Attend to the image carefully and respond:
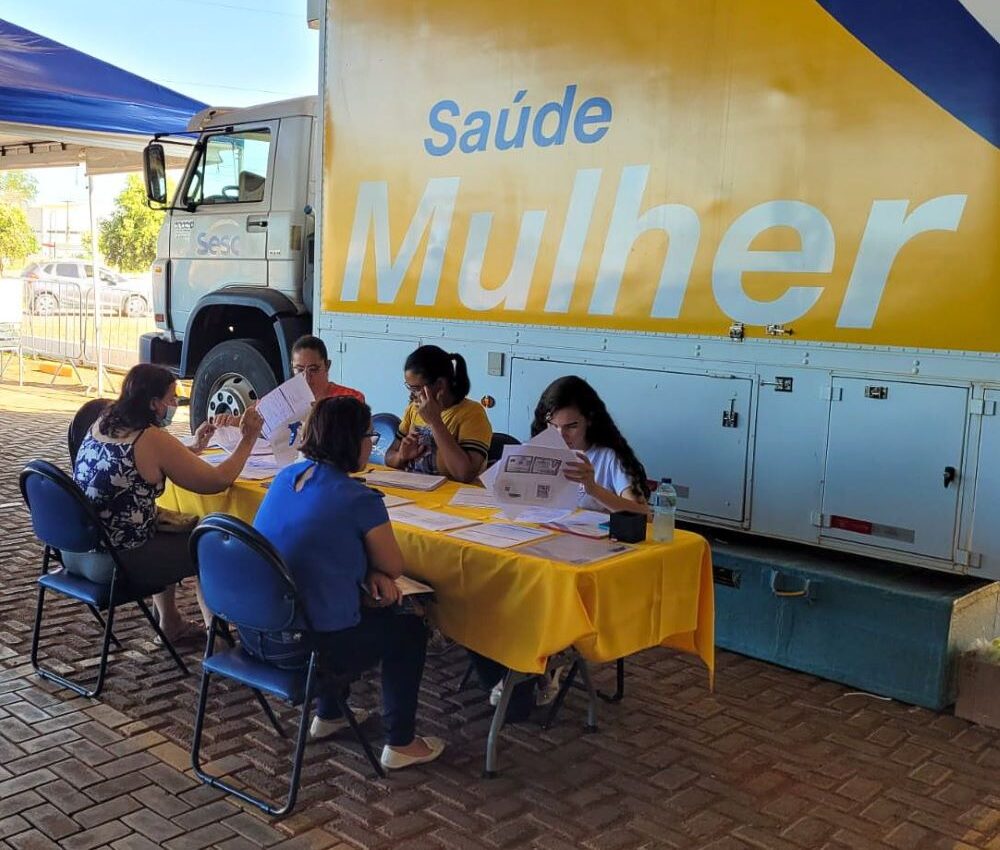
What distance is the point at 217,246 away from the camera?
23.9ft

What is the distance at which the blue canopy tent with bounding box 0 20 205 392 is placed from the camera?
883cm

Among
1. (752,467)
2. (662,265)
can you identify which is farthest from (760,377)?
(662,265)

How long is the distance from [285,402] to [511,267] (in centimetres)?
139

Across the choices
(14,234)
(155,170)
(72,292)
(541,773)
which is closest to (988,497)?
(541,773)

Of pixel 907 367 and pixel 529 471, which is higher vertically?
pixel 907 367

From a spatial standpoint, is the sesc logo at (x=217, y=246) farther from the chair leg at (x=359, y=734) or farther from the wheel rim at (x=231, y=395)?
the chair leg at (x=359, y=734)

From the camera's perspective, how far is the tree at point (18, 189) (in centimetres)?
3011

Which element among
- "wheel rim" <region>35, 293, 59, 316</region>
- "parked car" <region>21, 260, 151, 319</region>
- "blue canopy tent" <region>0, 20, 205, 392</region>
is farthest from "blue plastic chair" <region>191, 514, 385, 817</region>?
"wheel rim" <region>35, 293, 59, 316</region>

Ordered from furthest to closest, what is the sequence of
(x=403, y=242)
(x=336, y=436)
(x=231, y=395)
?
(x=231, y=395), (x=403, y=242), (x=336, y=436)

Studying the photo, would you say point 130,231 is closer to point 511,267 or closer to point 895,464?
point 511,267

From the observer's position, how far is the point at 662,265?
4.48m

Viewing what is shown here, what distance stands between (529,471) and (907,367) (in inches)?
59.4

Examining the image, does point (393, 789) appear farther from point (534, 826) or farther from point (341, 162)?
point (341, 162)

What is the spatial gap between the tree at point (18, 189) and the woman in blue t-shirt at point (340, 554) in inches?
1130
